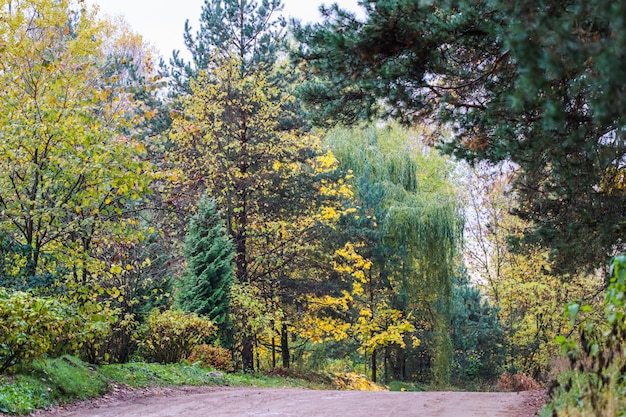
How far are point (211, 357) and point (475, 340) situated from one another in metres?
12.6

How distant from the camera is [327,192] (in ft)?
56.1

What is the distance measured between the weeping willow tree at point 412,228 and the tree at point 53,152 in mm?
10470

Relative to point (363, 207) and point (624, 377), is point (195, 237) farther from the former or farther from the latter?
point (624, 377)

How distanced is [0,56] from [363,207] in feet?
40.6

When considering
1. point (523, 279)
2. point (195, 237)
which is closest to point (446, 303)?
point (523, 279)

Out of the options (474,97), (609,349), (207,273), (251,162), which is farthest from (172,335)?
(609,349)

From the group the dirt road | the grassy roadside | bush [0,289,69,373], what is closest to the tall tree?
the grassy roadside

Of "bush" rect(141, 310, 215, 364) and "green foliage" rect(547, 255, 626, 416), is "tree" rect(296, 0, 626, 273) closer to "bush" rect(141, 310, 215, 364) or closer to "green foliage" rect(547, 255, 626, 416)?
"green foliage" rect(547, 255, 626, 416)

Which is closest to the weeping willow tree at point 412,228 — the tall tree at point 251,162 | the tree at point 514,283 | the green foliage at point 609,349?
the tree at point 514,283

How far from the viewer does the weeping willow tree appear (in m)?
18.9

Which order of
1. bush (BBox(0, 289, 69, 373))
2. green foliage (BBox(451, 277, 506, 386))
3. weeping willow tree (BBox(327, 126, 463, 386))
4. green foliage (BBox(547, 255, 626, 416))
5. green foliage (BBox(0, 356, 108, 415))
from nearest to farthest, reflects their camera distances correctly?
green foliage (BBox(547, 255, 626, 416)) → green foliage (BBox(0, 356, 108, 415)) → bush (BBox(0, 289, 69, 373)) → weeping willow tree (BBox(327, 126, 463, 386)) → green foliage (BBox(451, 277, 506, 386))

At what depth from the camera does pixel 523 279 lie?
2117cm

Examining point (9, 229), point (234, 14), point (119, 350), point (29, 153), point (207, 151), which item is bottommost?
point (119, 350)

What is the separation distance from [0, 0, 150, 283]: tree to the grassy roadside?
1535 millimetres
